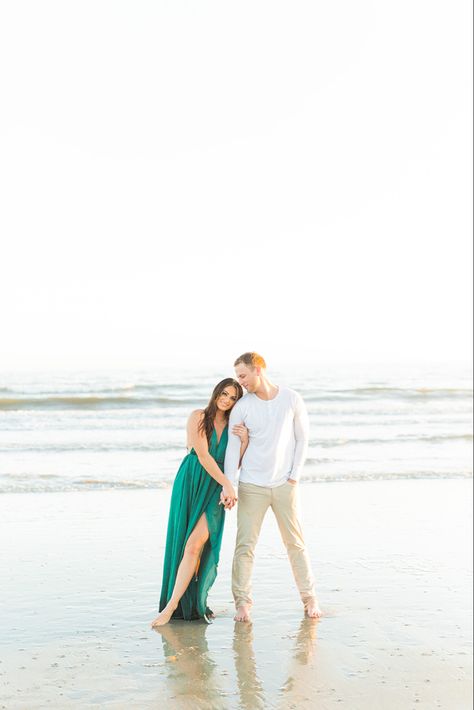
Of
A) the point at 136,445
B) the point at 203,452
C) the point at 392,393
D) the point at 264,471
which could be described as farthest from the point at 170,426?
the point at 203,452

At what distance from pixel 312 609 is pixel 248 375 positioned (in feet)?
5.05

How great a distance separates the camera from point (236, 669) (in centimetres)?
450

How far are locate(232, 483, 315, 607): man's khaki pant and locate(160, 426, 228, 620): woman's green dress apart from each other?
0.16 metres

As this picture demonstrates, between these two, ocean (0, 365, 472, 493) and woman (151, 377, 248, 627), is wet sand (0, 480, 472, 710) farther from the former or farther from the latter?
ocean (0, 365, 472, 493)

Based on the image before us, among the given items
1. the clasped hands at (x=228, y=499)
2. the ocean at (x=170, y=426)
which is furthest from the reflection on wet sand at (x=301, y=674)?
the ocean at (x=170, y=426)

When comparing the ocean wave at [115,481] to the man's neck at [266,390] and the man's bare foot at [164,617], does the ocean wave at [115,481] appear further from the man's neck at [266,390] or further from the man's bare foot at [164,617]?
the man's neck at [266,390]

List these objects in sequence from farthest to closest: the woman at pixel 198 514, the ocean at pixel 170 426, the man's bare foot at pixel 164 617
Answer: the ocean at pixel 170 426 → the woman at pixel 198 514 → the man's bare foot at pixel 164 617

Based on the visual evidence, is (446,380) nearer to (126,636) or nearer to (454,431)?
(454,431)

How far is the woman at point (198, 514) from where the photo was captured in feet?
17.3

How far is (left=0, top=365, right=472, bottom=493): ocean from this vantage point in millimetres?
11750

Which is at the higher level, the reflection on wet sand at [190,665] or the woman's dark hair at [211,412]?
the woman's dark hair at [211,412]

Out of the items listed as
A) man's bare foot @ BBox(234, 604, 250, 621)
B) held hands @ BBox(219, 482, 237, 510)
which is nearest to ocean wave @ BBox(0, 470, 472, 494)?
man's bare foot @ BBox(234, 604, 250, 621)

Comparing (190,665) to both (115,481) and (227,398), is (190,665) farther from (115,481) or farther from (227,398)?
(115,481)

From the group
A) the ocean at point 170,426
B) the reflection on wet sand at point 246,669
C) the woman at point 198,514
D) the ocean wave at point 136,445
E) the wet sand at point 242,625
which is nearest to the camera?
the reflection on wet sand at point 246,669
